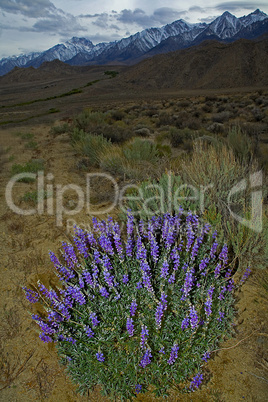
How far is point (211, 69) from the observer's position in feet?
153

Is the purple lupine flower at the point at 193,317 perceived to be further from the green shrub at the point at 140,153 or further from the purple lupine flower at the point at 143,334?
the green shrub at the point at 140,153

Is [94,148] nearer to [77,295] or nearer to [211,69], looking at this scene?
[77,295]

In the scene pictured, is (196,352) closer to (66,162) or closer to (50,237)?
(50,237)

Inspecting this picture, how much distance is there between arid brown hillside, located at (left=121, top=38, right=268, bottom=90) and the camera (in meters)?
40.6

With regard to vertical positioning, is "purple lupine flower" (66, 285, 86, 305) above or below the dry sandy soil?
above

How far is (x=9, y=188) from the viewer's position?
6.38 m

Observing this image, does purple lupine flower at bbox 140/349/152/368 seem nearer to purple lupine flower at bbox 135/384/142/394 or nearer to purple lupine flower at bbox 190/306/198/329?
purple lupine flower at bbox 135/384/142/394

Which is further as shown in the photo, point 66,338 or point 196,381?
point 66,338

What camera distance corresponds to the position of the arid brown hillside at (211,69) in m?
40.6

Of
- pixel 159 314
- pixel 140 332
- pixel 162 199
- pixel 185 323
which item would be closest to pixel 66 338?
pixel 140 332

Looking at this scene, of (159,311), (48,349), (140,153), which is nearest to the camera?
(159,311)

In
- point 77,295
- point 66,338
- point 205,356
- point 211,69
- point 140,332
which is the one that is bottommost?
point 205,356

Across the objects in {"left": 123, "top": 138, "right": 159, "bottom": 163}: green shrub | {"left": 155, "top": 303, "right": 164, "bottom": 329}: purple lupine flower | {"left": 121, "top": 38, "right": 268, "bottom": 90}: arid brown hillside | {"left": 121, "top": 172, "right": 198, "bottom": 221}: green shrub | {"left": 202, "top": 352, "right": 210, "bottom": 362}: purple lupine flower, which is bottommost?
{"left": 202, "top": 352, "right": 210, "bottom": 362}: purple lupine flower

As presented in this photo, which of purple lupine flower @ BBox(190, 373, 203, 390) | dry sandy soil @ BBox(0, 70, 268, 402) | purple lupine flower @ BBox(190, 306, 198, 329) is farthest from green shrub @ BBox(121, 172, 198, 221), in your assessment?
purple lupine flower @ BBox(190, 373, 203, 390)
